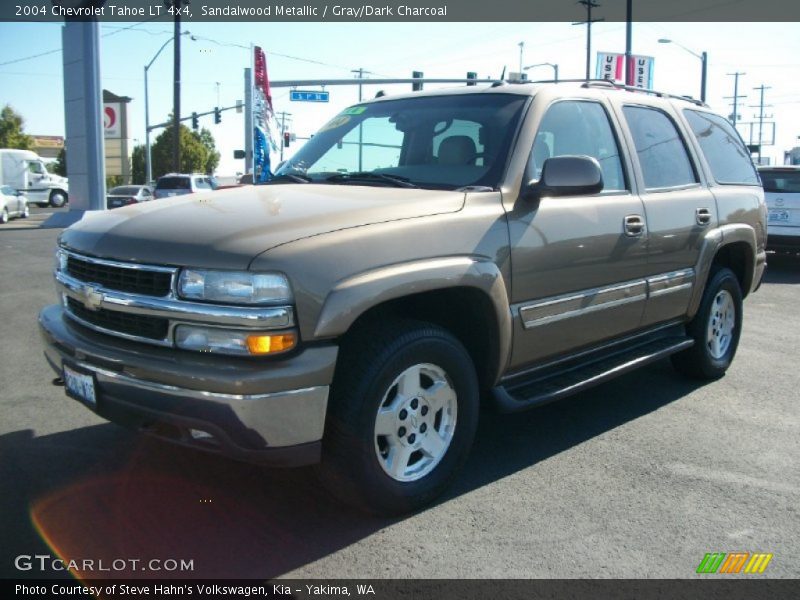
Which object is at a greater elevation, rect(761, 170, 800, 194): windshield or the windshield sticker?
the windshield sticker

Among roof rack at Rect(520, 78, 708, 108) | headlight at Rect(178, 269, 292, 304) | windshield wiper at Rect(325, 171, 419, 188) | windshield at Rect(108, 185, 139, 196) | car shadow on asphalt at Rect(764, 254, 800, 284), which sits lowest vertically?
car shadow on asphalt at Rect(764, 254, 800, 284)

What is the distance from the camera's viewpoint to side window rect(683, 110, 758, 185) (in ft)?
18.6

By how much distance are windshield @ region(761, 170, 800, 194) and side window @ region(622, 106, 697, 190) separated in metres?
8.22

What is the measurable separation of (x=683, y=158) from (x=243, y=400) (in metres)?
3.88

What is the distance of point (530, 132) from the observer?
159 inches

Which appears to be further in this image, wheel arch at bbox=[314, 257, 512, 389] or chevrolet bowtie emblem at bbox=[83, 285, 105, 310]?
chevrolet bowtie emblem at bbox=[83, 285, 105, 310]

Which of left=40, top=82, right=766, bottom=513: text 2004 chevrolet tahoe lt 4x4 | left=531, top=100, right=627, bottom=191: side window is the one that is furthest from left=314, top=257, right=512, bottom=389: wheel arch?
left=531, top=100, right=627, bottom=191: side window

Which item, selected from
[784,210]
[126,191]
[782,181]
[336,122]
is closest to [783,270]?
[784,210]

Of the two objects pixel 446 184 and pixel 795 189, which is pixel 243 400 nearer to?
pixel 446 184

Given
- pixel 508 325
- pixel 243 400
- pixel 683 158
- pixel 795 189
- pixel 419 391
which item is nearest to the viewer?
pixel 243 400

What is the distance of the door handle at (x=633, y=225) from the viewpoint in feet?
14.7

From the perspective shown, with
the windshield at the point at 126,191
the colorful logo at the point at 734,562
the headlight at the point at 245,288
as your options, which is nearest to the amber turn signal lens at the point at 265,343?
the headlight at the point at 245,288

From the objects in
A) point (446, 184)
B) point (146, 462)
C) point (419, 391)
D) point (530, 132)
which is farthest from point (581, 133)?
point (146, 462)

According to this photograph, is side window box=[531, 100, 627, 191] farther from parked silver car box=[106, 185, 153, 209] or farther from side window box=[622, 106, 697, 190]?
parked silver car box=[106, 185, 153, 209]
